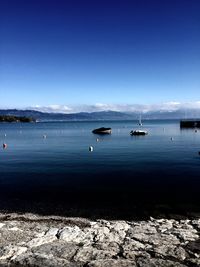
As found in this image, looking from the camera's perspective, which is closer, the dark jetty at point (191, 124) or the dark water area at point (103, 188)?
the dark water area at point (103, 188)

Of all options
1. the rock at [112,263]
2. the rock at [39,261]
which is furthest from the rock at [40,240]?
the rock at [112,263]

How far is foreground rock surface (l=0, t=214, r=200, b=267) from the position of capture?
1425 cm

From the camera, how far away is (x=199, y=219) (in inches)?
830

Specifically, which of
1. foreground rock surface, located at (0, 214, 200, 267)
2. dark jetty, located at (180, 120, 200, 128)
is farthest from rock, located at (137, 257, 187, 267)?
dark jetty, located at (180, 120, 200, 128)

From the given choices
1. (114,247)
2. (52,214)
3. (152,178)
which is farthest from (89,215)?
(152,178)

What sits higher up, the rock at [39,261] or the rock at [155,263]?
the rock at [39,261]

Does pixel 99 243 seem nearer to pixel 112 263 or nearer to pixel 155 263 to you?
pixel 112 263

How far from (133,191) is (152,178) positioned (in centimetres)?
688

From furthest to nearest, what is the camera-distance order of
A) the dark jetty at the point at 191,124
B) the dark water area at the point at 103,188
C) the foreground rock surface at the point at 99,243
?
the dark jetty at the point at 191,124 < the dark water area at the point at 103,188 < the foreground rock surface at the point at 99,243

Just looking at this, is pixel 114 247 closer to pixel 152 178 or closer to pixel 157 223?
pixel 157 223

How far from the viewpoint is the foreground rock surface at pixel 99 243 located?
14250 mm

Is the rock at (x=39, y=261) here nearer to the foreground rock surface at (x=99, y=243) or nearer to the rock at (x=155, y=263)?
the foreground rock surface at (x=99, y=243)

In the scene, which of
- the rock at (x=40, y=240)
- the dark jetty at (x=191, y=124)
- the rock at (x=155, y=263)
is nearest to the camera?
the rock at (x=155, y=263)

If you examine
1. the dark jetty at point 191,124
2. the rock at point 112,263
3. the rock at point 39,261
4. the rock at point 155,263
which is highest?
the dark jetty at point 191,124
